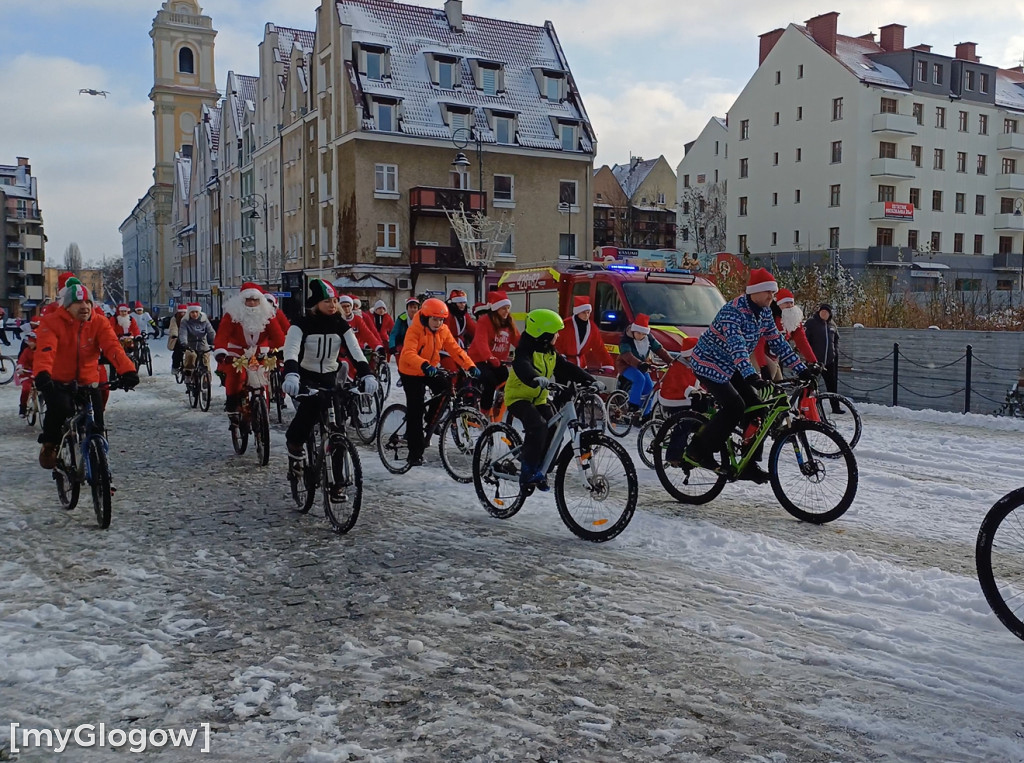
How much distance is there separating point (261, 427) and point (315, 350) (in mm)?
2859

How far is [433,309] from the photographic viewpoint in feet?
32.2

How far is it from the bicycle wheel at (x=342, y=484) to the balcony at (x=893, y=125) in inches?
2104

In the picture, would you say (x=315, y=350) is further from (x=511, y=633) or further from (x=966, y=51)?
(x=966, y=51)

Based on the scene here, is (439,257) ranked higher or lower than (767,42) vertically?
lower

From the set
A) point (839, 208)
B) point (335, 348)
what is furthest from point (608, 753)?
point (839, 208)

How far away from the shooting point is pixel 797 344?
1189cm

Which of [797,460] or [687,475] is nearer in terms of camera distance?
[797,460]

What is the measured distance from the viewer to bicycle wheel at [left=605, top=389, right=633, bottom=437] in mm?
12516

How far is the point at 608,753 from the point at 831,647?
5.42 feet

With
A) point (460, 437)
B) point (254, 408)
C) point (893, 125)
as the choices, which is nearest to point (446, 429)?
point (460, 437)

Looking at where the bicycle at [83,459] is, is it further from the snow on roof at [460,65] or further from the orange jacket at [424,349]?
the snow on roof at [460,65]

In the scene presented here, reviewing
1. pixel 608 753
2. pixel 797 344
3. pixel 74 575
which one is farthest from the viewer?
pixel 797 344

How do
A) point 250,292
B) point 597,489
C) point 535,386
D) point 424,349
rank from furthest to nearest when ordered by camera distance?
point 250,292 → point 424,349 → point 535,386 → point 597,489

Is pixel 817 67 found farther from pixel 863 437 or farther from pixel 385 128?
pixel 863 437
